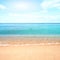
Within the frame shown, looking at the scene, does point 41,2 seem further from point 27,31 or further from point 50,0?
point 27,31

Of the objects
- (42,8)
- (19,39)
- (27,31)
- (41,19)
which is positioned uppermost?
(42,8)

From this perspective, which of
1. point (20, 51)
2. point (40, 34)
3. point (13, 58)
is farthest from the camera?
point (40, 34)

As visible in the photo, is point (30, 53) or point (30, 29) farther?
point (30, 29)

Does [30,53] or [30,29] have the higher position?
[30,29]

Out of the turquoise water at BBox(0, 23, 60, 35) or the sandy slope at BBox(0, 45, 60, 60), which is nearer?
the sandy slope at BBox(0, 45, 60, 60)

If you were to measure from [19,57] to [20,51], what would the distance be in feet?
0.88

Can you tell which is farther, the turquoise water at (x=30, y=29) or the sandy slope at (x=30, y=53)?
the turquoise water at (x=30, y=29)

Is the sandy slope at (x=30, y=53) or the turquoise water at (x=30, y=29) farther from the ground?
the turquoise water at (x=30, y=29)

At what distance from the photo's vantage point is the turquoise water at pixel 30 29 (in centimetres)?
380

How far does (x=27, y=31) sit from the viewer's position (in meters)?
4.01

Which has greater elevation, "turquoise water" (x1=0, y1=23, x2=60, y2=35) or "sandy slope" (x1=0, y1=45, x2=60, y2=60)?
"turquoise water" (x1=0, y1=23, x2=60, y2=35)

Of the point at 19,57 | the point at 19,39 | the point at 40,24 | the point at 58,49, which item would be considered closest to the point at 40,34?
the point at 40,24

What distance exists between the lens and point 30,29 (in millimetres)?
4008

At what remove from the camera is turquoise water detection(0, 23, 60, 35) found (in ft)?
Result: 12.5
